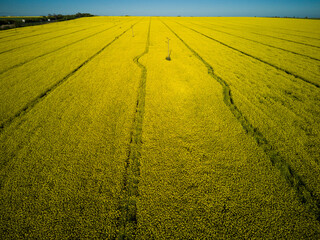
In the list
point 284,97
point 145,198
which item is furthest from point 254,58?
point 145,198

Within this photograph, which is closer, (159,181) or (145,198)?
(145,198)

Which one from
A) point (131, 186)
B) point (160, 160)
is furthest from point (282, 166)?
point (131, 186)

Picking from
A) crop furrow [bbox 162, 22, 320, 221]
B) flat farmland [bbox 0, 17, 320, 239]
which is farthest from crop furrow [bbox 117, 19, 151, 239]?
crop furrow [bbox 162, 22, 320, 221]

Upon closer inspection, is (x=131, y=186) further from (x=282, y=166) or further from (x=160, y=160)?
(x=282, y=166)

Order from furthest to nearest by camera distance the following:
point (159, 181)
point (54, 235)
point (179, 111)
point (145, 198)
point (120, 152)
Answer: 1. point (179, 111)
2. point (120, 152)
3. point (159, 181)
4. point (145, 198)
5. point (54, 235)

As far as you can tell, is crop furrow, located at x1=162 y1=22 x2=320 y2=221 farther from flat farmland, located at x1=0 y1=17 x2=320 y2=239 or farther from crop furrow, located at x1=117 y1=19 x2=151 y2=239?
crop furrow, located at x1=117 y1=19 x2=151 y2=239

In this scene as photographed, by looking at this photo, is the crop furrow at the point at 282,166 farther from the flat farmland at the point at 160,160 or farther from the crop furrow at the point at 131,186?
the crop furrow at the point at 131,186

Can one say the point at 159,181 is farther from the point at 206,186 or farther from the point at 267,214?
the point at 267,214

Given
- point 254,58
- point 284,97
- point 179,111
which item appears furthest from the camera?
point 254,58

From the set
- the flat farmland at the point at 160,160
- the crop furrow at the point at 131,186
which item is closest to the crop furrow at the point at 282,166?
the flat farmland at the point at 160,160
